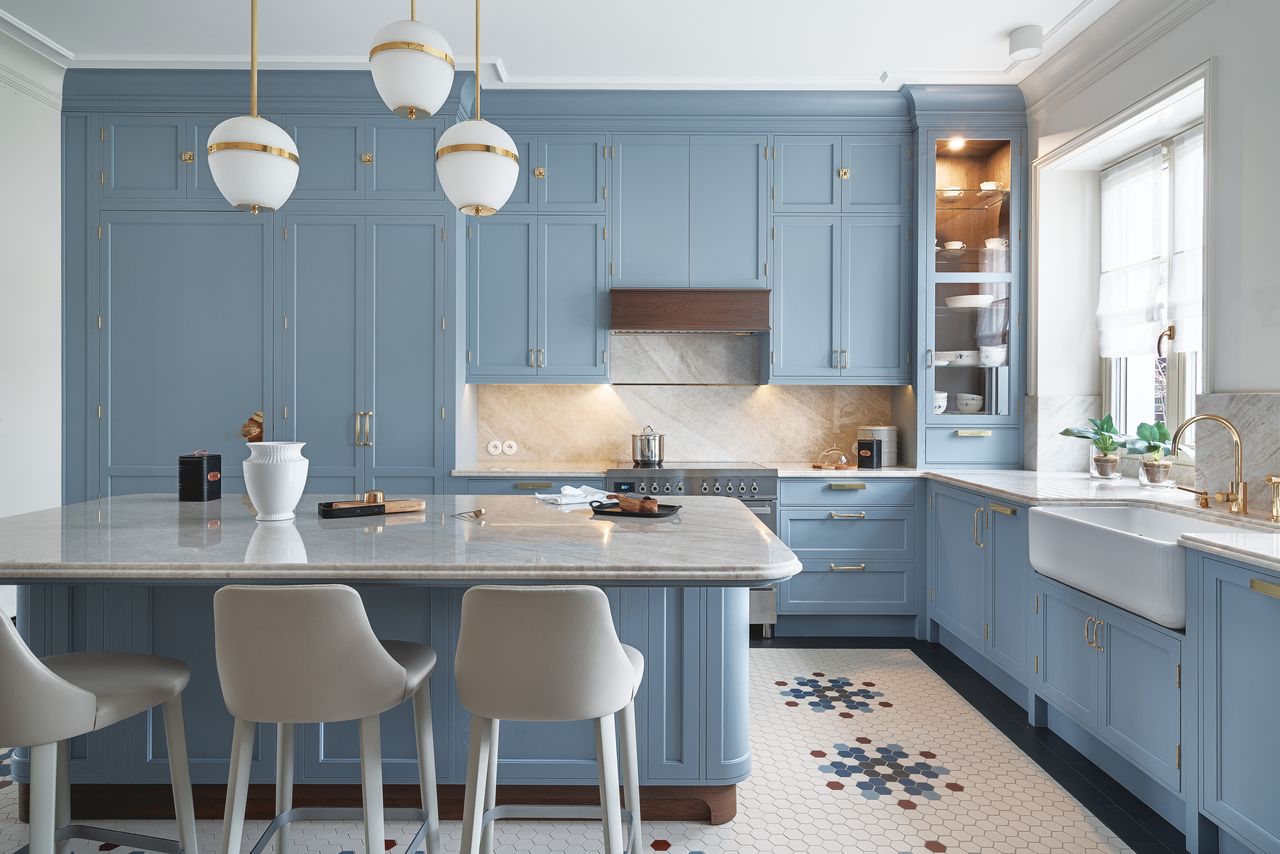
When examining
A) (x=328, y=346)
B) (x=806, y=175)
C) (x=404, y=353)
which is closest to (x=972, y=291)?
(x=806, y=175)

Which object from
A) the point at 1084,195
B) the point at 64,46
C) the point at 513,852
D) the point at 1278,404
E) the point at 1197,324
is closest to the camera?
the point at 513,852

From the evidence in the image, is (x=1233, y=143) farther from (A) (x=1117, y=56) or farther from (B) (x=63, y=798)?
(B) (x=63, y=798)

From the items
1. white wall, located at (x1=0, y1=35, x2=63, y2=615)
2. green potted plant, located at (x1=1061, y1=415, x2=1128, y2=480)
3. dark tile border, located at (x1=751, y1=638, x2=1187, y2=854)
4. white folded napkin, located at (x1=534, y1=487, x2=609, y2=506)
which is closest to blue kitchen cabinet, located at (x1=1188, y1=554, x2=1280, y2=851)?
dark tile border, located at (x1=751, y1=638, x2=1187, y2=854)

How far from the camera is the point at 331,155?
4062mm

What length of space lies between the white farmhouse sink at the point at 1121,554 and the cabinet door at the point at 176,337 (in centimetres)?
375

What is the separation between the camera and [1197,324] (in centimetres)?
331

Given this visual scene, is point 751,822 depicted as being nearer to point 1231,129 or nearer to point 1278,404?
point 1278,404

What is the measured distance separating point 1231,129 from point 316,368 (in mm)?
4154

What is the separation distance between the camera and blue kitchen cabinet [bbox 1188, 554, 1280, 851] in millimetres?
1809

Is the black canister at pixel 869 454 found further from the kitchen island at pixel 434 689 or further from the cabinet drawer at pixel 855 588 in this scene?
the kitchen island at pixel 434 689

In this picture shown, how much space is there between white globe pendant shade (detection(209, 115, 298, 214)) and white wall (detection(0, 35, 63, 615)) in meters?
2.65

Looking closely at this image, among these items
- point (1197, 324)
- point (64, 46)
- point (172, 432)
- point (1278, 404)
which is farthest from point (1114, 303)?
point (64, 46)

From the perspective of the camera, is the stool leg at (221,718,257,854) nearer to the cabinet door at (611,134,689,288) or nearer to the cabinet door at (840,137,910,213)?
the cabinet door at (611,134,689,288)

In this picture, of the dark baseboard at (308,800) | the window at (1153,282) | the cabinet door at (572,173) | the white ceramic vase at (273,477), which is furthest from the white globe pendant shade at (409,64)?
the window at (1153,282)
